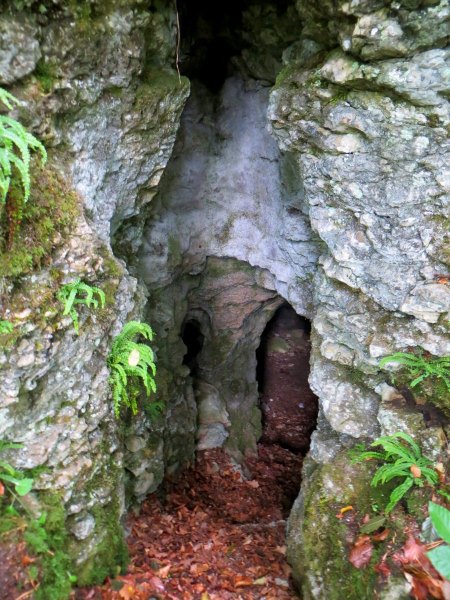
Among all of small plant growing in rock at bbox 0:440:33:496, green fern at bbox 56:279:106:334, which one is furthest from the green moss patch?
small plant growing in rock at bbox 0:440:33:496

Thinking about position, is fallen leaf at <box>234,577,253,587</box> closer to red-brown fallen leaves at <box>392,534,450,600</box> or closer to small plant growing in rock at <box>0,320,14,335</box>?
red-brown fallen leaves at <box>392,534,450,600</box>

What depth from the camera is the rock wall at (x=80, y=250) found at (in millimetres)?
3721

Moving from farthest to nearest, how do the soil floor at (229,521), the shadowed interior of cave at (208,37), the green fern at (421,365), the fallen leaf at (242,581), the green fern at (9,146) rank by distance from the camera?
1. the shadowed interior of cave at (208,37)
2. the fallen leaf at (242,581)
3. the soil floor at (229,521)
4. the green fern at (421,365)
5. the green fern at (9,146)

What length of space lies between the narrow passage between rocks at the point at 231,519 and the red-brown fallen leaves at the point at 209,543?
0.04ft

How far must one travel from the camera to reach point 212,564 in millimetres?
5340

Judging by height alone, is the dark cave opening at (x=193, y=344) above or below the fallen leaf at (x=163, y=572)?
above

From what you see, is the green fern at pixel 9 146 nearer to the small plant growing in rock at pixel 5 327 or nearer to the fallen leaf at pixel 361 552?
the small plant growing in rock at pixel 5 327

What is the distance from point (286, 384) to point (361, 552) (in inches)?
299

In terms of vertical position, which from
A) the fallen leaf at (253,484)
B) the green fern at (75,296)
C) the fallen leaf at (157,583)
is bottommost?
the fallen leaf at (253,484)

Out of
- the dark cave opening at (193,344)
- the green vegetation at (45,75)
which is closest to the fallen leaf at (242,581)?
the dark cave opening at (193,344)

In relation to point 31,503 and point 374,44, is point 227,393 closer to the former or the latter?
point 31,503

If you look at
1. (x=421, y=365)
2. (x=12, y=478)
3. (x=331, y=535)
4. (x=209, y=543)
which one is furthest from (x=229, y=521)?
(x=12, y=478)

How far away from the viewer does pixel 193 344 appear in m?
9.83

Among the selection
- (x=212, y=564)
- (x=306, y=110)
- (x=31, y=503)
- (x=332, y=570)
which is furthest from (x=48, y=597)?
(x=306, y=110)
